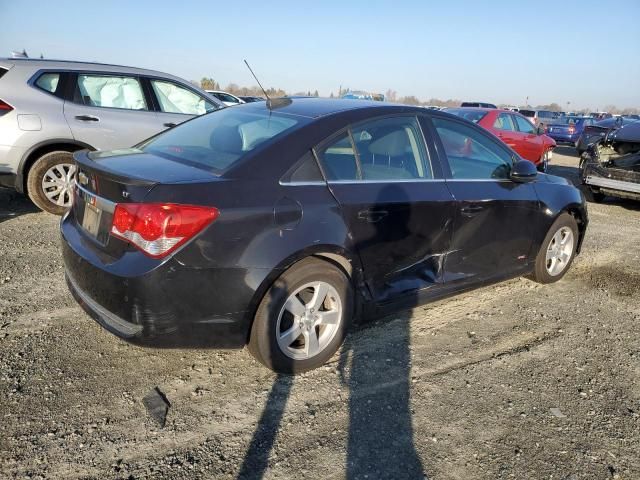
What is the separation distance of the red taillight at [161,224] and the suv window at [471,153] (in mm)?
1968

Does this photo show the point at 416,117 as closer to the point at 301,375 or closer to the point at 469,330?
the point at 469,330

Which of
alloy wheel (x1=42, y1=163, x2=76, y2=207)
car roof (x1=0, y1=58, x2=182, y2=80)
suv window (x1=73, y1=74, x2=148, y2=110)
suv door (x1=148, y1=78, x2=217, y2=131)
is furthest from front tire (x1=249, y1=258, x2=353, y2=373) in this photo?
car roof (x1=0, y1=58, x2=182, y2=80)

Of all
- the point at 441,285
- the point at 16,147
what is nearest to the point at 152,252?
the point at 441,285

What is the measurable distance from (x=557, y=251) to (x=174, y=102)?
5.05m

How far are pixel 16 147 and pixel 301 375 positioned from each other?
4.42 metres

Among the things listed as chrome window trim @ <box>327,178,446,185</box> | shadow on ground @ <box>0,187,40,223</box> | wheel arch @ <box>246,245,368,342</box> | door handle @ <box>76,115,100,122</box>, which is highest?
door handle @ <box>76,115,100,122</box>

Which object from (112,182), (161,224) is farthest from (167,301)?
(112,182)

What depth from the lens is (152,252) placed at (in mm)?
2396

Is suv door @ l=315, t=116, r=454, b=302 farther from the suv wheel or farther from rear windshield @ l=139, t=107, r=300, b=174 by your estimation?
the suv wheel

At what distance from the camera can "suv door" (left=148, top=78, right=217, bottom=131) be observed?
21.2ft

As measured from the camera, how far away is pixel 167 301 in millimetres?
2436

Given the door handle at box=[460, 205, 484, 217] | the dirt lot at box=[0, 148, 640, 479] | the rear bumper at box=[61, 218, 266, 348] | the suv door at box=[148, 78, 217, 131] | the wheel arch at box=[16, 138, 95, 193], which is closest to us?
the dirt lot at box=[0, 148, 640, 479]

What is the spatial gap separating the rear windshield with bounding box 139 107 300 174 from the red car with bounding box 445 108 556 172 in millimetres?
7963

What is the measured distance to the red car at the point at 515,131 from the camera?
34.2 feet
